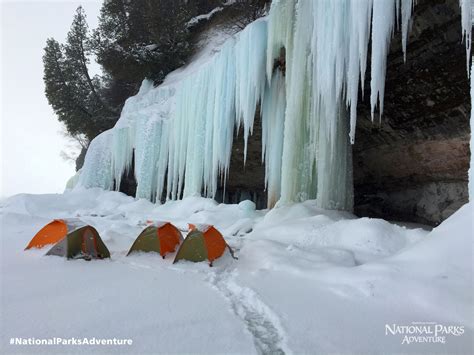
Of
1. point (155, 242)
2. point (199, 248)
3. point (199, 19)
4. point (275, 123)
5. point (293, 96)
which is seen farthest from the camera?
point (199, 19)

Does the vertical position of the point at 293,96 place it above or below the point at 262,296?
above

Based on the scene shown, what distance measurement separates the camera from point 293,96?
7.43 meters

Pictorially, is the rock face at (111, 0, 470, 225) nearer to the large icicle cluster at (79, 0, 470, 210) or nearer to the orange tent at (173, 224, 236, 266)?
the large icicle cluster at (79, 0, 470, 210)

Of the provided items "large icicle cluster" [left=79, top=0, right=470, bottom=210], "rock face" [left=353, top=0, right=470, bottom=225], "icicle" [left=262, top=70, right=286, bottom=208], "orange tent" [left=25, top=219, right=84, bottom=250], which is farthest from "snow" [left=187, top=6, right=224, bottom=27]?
"orange tent" [left=25, top=219, right=84, bottom=250]

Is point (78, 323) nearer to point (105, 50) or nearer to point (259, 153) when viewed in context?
point (259, 153)

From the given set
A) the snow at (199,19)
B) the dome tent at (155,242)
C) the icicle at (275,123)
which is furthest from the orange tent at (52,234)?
the snow at (199,19)

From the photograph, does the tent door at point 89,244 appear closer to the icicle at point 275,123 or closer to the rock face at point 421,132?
the icicle at point 275,123

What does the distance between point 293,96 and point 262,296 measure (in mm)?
5383

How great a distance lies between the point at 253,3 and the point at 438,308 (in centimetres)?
1430

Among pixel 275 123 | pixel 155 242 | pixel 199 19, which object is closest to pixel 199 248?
pixel 155 242

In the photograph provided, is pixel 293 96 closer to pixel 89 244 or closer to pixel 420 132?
pixel 420 132

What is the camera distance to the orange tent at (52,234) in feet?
16.4

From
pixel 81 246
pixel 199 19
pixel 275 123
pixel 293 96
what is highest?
pixel 199 19

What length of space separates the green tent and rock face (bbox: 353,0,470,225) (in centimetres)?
634
